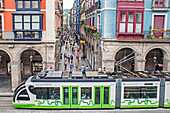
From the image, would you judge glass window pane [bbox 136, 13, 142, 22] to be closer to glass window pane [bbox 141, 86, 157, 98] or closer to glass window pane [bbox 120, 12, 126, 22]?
glass window pane [bbox 120, 12, 126, 22]

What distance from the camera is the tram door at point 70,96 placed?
18761 mm

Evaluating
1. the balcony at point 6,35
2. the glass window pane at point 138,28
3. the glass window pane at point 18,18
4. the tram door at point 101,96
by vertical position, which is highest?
the glass window pane at point 18,18

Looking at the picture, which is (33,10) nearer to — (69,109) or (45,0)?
(45,0)

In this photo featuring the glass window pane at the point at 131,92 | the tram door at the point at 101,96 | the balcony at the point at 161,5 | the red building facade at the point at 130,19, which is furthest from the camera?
the balcony at the point at 161,5

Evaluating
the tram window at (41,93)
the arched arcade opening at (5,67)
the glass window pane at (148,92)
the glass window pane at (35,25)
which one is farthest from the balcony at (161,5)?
the arched arcade opening at (5,67)

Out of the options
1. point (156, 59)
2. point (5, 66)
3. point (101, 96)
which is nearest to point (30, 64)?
point (5, 66)

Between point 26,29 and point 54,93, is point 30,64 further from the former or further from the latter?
point 54,93

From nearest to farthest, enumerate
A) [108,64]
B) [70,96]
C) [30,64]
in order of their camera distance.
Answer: [70,96], [108,64], [30,64]

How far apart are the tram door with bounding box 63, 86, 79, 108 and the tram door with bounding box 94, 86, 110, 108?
164 centimetres

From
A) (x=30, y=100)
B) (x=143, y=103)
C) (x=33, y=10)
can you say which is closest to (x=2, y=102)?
(x=30, y=100)

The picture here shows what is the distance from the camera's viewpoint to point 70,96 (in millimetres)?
18812

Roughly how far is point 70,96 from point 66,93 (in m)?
0.41

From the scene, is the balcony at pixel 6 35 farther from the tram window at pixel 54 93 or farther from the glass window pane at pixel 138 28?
the glass window pane at pixel 138 28

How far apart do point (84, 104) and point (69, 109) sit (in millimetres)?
1486
